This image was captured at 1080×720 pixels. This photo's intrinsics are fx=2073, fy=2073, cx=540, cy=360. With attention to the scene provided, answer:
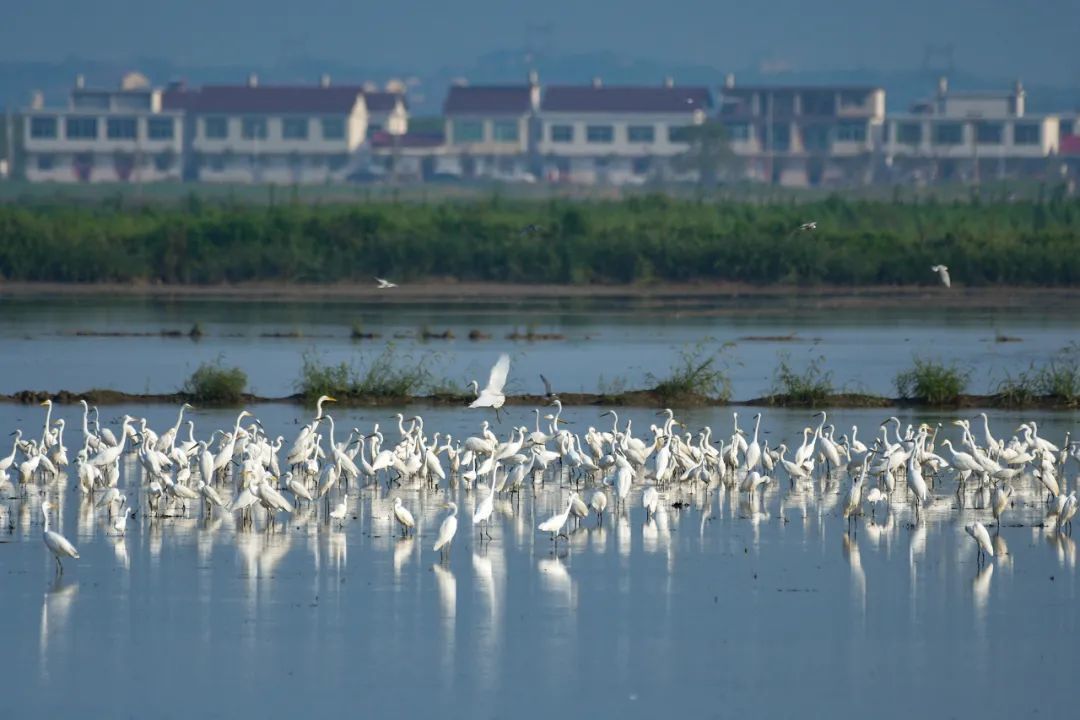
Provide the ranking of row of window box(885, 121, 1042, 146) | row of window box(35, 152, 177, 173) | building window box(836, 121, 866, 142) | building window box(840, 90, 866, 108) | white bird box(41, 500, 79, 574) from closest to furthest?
white bird box(41, 500, 79, 574), row of window box(885, 121, 1042, 146), row of window box(35, 152, 177, 173), building window box(836, 121, 866, 142), building window box(840, 90, 866, 108)

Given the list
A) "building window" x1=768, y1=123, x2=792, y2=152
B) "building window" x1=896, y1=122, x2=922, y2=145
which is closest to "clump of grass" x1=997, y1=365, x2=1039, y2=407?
"building window" x1=896, y1=122, x2=922, y2=145

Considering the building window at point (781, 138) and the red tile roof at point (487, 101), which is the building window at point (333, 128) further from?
the building window at point (781, 138)

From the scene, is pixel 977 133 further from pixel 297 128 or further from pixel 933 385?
pixel 933 385

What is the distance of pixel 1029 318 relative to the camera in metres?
43.6

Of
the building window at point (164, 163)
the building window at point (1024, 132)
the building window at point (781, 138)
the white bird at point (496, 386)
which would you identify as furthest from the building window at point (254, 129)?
the white bird at point (496, 386)

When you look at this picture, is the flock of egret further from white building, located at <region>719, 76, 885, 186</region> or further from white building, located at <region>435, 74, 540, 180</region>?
white building, located at <region>435, 74, 540, 180</region>

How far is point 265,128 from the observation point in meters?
122

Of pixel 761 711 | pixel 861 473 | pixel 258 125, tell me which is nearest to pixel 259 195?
pixel 258 125

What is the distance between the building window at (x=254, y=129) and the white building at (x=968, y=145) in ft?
121

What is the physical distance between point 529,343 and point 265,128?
87374 mm

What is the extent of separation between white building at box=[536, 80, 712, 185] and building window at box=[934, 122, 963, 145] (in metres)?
14.0

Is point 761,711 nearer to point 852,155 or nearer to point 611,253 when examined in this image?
point 611,253

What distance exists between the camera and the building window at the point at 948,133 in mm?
120850

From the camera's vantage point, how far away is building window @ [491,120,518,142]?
414ft
